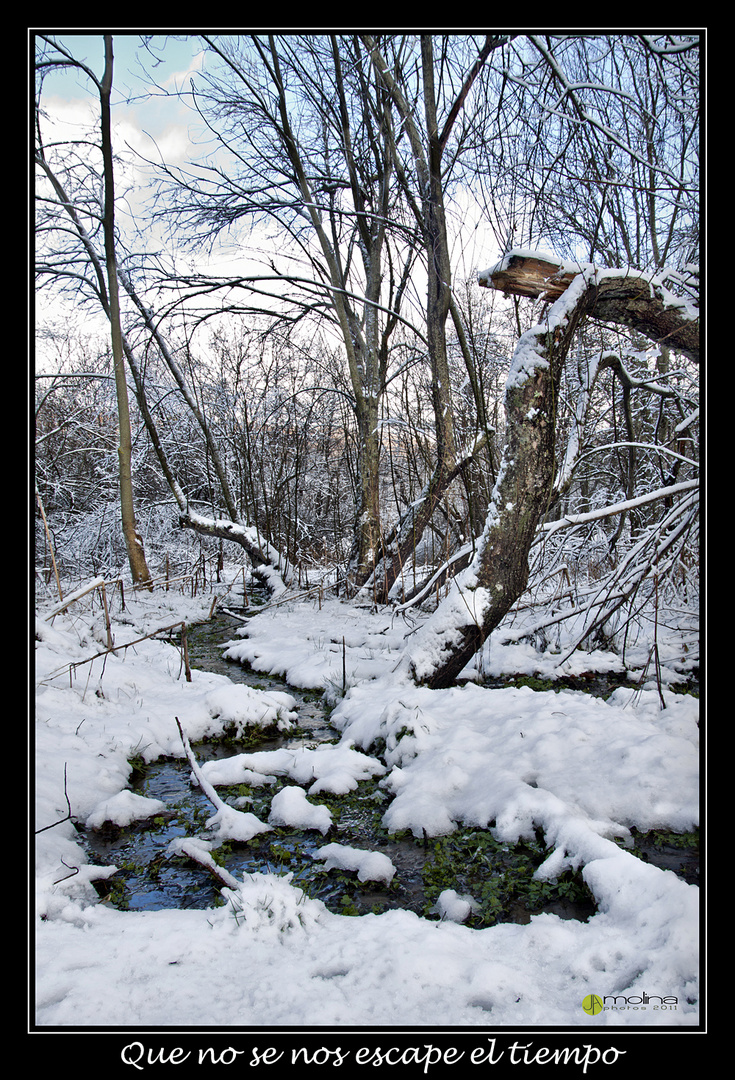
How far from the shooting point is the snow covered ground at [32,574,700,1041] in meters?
1.44

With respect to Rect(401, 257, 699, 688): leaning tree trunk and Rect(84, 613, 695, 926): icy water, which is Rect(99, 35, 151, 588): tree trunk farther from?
Rect(401, 257, 699, 688): leaning tree trunk

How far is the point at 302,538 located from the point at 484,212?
9.21 m

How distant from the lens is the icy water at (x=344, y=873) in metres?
2.03

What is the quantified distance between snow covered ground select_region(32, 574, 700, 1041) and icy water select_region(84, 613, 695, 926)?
79 millimetres

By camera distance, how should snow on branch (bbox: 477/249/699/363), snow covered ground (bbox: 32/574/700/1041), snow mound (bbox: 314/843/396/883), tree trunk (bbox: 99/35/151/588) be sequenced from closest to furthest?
snow covered ground (bbox: 32/574/700/1041) < snow mound (bbox: 314/843/396/883) < snow on branch (bbox: 477/249/699/363) < tree trunk (bbox: 99/35/151/588)

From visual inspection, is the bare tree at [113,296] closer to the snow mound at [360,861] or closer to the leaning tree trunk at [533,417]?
the leaning tree trunk at [533,417]

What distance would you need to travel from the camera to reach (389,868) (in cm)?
221

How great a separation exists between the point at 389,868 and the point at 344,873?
0.67 ft

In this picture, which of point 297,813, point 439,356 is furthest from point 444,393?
point 297,813

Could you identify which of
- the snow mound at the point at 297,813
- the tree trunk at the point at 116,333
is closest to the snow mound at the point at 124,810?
the snow mound at the point at 297,813

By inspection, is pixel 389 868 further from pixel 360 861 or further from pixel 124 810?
pixel 124 810

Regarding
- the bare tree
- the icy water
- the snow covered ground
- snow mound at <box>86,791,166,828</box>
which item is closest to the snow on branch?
the snow covered ground
